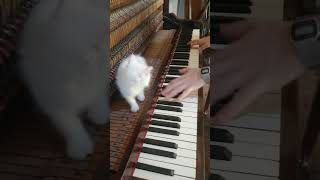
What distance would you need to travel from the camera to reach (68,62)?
59 centimetres

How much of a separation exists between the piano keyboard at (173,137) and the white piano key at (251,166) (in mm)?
200

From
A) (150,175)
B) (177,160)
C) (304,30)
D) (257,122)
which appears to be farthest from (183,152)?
(304,30)

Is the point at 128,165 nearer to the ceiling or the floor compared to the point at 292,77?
nearer to the floor

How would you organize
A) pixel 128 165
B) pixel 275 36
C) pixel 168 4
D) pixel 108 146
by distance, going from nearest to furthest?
pixel 275 36, pixel 108 146, pixel 128 165, pixel 168 4

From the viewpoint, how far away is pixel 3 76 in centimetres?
57

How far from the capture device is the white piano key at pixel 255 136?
0.69 metres

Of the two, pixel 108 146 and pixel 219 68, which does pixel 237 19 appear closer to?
pixel 219 68

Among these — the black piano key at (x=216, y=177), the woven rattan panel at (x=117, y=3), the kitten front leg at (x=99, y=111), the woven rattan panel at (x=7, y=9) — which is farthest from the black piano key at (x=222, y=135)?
the woven rattan panel at (x=7, y=9)

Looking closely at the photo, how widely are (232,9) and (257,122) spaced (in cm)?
23

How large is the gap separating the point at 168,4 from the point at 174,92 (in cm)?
24

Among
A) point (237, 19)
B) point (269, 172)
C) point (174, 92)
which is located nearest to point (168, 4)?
point (174, 92)

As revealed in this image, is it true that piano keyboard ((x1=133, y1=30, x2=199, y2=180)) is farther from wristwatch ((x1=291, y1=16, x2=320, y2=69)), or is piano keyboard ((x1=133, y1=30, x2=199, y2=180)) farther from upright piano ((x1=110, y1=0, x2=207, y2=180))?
wristwatch ((x1=291, y1=16, x2=320, y2=69))

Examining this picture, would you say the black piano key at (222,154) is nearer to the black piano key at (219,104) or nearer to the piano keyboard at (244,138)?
the piano keyboard at (244,138)

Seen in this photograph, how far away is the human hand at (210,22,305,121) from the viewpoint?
55cm
